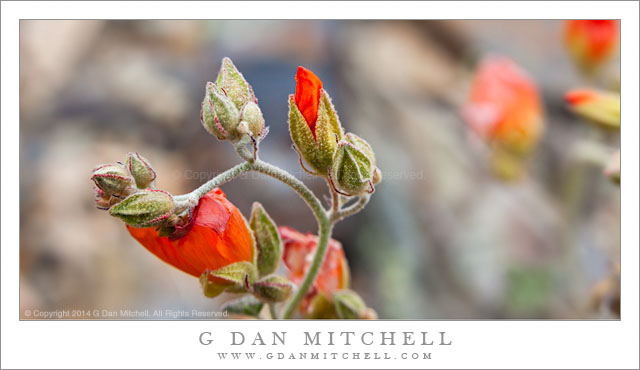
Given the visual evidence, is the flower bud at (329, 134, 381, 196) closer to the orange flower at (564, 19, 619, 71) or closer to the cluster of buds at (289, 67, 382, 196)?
the cluster of buds at (289, 67, 382, 196)

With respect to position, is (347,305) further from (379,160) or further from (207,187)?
(379,160)

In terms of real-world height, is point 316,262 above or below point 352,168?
below

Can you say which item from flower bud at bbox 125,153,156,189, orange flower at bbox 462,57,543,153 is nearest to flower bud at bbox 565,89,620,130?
orange flower at bbox 462,57,543,153

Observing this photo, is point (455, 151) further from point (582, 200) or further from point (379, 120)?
point (582, 200)

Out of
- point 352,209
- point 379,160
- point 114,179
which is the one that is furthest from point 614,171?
point 379,160

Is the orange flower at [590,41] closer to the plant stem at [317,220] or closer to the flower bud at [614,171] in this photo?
the flower bud at [614,171]

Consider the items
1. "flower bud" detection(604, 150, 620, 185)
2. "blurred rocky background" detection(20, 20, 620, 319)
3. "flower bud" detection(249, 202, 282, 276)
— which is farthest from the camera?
"blurred rocky background" detection(20, 20, 620, 319)
